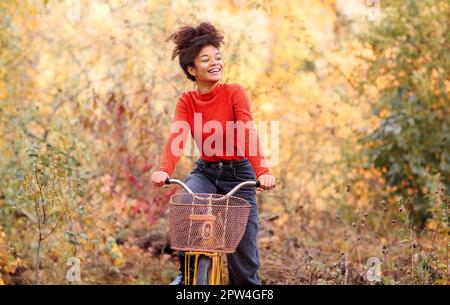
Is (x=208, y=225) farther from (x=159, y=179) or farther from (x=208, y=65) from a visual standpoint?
(x=208, y=65)

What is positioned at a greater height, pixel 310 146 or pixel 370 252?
pixel 310 146

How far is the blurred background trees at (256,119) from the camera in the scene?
272 inches

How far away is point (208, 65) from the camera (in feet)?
16.0

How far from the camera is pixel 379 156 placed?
813 centimetres

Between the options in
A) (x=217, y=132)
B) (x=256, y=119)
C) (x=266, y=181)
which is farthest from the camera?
(x=256, y=119)

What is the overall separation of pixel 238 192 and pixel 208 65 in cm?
76

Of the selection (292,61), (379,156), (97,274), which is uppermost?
(292,61)

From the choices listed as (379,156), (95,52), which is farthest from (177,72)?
(379,156)

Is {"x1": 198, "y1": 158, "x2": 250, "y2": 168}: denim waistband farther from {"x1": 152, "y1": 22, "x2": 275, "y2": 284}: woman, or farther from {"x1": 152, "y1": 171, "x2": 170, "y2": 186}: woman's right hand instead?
{"x1": 152, "y1": 171, "x2": 170, "y2": 186}: woman's right hand

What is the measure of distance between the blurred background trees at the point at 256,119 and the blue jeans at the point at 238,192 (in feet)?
4.99

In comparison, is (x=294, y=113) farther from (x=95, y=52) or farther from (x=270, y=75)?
(x=95, y=52)

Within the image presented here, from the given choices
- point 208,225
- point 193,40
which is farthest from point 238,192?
point 193,40

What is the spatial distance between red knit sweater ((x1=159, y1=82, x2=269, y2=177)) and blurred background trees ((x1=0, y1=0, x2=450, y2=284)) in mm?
1681

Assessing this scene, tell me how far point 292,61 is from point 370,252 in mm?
3223
